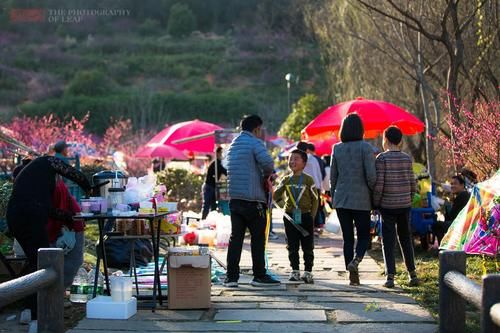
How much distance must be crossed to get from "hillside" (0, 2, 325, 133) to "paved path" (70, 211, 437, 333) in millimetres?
43244

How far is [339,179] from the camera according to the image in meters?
9.52

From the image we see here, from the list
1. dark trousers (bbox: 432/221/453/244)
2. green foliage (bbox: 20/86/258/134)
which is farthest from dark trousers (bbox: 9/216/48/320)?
green foliage (bbox: 20/86/258/134)

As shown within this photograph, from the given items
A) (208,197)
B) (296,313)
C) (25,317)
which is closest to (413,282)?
(296,313)

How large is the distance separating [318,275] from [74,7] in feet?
225

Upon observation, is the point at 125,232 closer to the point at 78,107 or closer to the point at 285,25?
the point at 78,107

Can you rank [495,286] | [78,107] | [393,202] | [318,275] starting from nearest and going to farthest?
[495,286] < [393,202] < [318,275] < [78,107]

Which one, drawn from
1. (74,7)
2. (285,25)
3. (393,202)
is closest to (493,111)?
(393,202)

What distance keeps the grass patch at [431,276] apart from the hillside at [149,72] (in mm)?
40465

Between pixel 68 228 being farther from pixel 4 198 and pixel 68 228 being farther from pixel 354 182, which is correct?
pixel 354 182

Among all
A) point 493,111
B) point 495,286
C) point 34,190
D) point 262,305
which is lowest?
point 262,305

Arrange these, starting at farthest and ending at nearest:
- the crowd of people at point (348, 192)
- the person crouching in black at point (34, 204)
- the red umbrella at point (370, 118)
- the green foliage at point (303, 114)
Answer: the green foliage at point (303, 114) < the red umbrella at point (370, 118) < the crowd of people at point (348, 192) < the person crouching in black at point (34, 204)

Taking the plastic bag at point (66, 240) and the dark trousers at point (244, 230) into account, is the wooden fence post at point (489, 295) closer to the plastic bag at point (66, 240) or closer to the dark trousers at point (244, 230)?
the plastic bag at point (66, 240)

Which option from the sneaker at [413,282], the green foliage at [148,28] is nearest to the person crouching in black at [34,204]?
the sneaker at [413,282]

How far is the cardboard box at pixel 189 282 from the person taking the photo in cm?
814
